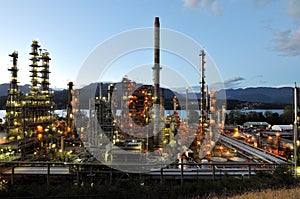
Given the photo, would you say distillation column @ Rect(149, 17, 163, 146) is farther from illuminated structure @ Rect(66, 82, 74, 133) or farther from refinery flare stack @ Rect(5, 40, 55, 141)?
refinery flare stack @ Rect(5, 40, 55, 141)

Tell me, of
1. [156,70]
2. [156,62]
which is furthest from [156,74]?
[156,62]

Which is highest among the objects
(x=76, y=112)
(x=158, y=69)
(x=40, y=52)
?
(x=40, y=52)

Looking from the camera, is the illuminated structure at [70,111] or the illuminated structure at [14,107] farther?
the illuminated structure at [14,107]

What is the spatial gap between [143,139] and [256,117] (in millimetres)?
43132

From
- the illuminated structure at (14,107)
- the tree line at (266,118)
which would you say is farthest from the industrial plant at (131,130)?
the tree line at (266,118)

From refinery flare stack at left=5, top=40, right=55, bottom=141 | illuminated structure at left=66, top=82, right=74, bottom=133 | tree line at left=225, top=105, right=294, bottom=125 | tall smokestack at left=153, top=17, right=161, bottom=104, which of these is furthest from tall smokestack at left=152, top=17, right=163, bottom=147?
tree line at left=225, top=105, right=294, bottom=125

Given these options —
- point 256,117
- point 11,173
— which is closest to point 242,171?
point 11,173

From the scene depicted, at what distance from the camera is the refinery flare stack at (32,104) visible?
26.9 meters

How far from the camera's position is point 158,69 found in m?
22.7

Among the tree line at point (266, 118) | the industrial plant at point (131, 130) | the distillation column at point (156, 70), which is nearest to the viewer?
the industrial plant at point (131, 130)

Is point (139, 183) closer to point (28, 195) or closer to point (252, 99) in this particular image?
point (28, 195)

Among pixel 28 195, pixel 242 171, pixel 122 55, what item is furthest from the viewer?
pixel 122 55

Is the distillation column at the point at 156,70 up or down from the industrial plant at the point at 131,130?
up

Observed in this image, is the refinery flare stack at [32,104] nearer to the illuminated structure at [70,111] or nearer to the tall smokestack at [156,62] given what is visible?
the illuminated structure at [70,111]
